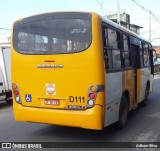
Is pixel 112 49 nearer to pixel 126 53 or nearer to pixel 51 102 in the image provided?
pixel 126 53

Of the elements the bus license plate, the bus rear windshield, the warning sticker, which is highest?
the bus rear windshield

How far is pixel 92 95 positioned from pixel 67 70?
78 centimetres

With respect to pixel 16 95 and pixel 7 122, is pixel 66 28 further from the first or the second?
pixel 7 122

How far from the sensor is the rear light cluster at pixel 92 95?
6.51m

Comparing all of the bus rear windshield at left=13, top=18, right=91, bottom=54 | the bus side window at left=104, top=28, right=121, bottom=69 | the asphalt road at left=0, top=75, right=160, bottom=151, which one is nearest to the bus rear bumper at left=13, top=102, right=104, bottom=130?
the asphalt road at left=0, top=75, right=160, bottom=151

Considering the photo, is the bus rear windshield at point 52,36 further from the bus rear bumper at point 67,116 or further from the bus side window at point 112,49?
the bus rear bumper at point 67,116

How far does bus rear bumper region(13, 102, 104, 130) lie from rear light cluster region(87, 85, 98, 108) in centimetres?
10

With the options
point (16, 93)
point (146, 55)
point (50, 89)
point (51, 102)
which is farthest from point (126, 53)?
point (146, 55)

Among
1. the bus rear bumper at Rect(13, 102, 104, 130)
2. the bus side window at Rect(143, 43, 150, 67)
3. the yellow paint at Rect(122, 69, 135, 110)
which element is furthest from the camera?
the bus side window at Rect(143, 43, 150, 67)

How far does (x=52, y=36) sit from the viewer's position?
7.02m

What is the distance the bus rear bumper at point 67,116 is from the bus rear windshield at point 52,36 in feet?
4.27

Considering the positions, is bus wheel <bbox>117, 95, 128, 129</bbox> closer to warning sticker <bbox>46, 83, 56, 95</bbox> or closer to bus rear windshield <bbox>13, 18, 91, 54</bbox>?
warning sticker <bbox>46, 83, 56, 95</bbox>

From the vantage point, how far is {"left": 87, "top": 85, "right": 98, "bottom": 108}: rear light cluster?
651 cm

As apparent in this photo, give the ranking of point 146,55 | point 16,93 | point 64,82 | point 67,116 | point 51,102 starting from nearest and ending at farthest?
1. point 67,116
2. point 64,82
3. point 51,102
4. point 16,93
5. point 146,55
